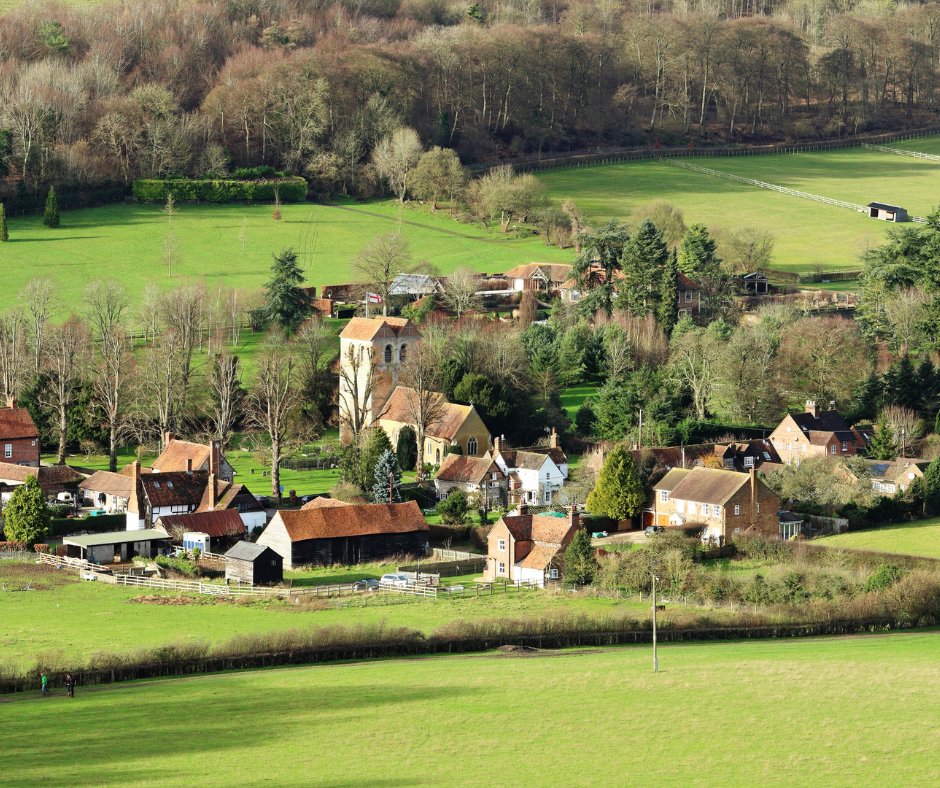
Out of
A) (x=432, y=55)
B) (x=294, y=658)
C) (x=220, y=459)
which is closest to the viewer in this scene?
(x=294, y=658)

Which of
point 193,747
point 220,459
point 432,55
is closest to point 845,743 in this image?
point 193,747

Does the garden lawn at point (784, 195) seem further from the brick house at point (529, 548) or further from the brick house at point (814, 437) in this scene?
the brick house at point (529, 548)

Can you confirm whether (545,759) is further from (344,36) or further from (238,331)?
(344,36)

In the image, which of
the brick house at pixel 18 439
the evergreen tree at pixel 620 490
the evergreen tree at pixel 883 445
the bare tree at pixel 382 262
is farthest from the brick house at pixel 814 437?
the brick house at pixel 18 439

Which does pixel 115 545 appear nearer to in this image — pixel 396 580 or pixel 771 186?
pixel 396 580

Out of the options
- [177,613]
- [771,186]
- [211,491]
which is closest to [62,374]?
[211,491]
